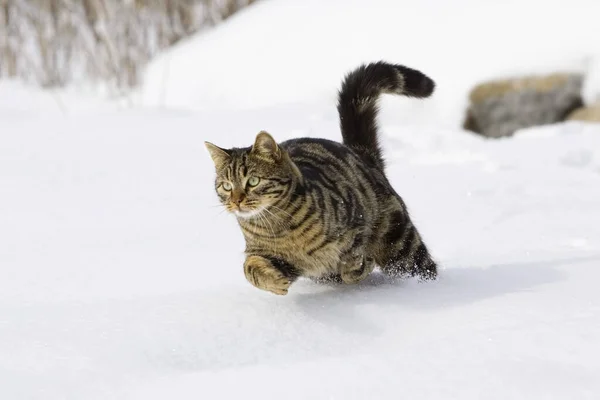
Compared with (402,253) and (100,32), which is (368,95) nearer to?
(402,253)

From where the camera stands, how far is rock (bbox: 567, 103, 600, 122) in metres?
6.43

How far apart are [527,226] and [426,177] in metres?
1.02

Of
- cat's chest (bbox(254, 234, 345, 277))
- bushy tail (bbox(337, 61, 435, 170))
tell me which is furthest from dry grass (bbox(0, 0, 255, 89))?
cat's chest (bbox(254, 234, 345, 277))

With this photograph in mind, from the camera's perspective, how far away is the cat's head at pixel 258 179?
295 centimetres

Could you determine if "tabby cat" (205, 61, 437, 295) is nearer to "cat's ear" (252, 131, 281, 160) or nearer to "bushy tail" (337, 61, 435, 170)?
"cat's ear" (252, 131, 281, 160)

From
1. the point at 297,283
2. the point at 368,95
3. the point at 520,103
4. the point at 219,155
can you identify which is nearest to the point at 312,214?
the point at 219,155

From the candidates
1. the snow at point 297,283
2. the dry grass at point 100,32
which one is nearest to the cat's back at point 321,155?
the snow at point 297,283

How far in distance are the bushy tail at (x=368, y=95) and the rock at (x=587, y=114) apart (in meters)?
3.16

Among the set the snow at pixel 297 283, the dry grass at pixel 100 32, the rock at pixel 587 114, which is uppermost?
the dry grass at pixel 100 32

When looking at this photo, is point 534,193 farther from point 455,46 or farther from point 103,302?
point 103,302

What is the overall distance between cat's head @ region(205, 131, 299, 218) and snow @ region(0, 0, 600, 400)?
1.05ft

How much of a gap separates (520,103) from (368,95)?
3.35 m

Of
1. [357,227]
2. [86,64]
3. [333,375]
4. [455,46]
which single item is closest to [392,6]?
[455,46]

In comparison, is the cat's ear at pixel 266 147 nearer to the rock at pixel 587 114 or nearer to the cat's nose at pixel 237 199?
the cat's nose at pixel 237 199
